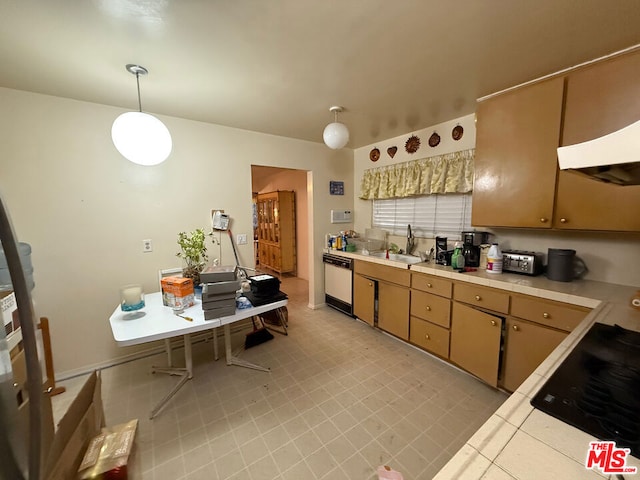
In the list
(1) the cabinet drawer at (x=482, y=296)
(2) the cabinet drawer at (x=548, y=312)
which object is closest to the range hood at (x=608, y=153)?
(2) the cabinet drawer at (x=548, y=312)

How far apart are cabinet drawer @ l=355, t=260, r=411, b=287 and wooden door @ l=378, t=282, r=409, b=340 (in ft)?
0.22

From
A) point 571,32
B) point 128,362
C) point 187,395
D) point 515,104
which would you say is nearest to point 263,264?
point 128,362

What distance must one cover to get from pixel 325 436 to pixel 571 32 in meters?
2.76

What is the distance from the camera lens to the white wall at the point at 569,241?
1748 mm

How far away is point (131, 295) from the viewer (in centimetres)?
187

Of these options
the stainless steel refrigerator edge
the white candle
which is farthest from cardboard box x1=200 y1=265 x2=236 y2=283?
the stainless steel refrigerator edge

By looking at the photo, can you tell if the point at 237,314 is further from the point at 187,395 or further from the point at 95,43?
the point at 95,43

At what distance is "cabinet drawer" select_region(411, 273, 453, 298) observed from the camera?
7.26 feet

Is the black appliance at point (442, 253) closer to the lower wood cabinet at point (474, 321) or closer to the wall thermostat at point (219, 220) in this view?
the lower wood cabinet at point (474, 321)

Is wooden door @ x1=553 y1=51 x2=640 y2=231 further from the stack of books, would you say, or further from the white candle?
the white candle

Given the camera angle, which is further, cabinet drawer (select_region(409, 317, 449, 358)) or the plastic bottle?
cabinet drawer (select_region(409, 317, 449, 358))

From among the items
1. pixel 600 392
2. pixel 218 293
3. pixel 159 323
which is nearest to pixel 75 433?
pixel 159 323

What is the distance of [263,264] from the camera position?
6316mm

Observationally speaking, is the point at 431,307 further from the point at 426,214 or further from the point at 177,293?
the point at 177,293
